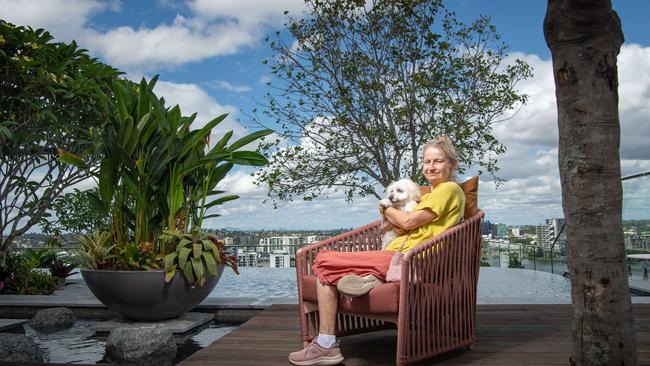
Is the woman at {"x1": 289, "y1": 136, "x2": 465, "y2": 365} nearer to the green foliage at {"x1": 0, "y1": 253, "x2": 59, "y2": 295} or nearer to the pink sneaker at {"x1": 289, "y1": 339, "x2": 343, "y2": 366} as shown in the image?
the pink sneaker at {"x1": 289, "y1": 339, "x2": 343, "y2": 366}

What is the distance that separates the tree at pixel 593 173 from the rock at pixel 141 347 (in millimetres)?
2459

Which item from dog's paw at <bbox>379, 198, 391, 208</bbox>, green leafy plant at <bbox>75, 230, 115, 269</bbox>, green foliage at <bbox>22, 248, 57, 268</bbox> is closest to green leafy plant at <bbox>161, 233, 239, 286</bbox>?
green leafy plant at <bbox>75, 230, 115, 269</bbox>

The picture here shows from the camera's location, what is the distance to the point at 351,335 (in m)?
3.41

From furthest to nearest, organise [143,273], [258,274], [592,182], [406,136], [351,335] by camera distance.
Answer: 1. [406,136]
2. [258,274]
3. [143,273]
4. [351,335]
5. [592,182]

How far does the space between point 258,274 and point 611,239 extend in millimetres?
7150

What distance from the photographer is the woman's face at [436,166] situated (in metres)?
3.10

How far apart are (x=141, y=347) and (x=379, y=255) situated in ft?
5.56

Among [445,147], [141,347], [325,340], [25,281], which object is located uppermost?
[445,147]

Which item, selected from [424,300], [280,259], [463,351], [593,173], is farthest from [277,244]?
[593,173]

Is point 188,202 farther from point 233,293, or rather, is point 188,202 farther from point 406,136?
point 406,136

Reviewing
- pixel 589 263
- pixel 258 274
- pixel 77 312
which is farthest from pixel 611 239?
pixel 258 274

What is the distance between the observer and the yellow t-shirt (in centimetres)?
296

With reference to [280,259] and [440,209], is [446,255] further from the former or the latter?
[280,259]

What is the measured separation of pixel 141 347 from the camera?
3.56m
